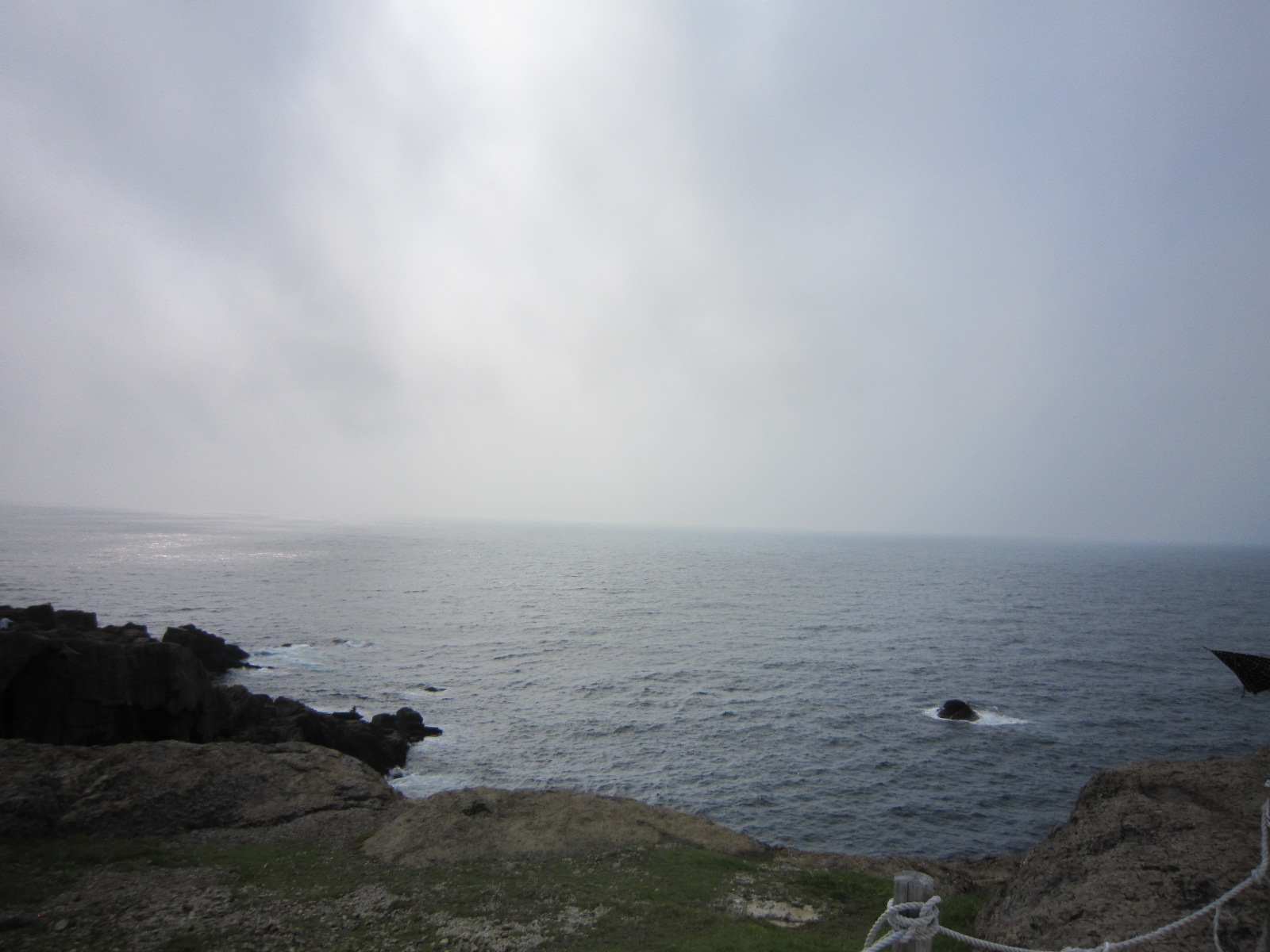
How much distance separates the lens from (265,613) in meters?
86.4

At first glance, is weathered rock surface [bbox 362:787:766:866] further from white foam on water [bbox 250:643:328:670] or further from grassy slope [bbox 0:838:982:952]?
white foam on water [bbox 250:643:328:670]

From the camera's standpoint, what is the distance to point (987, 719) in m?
48.3

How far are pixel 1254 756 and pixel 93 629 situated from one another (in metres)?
57.7

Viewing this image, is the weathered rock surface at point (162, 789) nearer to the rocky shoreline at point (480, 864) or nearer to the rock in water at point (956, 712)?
the rocky shoreline at point (480, 864)

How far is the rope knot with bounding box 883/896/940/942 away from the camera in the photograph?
5762 millimetres

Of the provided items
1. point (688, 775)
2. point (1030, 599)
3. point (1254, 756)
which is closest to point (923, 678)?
point (688, 775)

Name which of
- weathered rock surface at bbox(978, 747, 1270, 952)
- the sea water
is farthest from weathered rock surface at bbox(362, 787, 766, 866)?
the sea water

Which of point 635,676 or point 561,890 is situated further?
point 635,676

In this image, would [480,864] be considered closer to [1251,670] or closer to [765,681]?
[1251,670]

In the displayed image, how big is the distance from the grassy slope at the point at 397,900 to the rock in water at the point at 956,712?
3555 cm

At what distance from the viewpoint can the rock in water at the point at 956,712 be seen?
48219mm

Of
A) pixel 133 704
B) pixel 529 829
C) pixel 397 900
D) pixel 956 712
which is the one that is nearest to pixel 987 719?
pixel 956 712

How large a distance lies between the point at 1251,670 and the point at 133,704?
41.1 metres

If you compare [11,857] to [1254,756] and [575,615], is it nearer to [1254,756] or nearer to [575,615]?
[1254,756]
